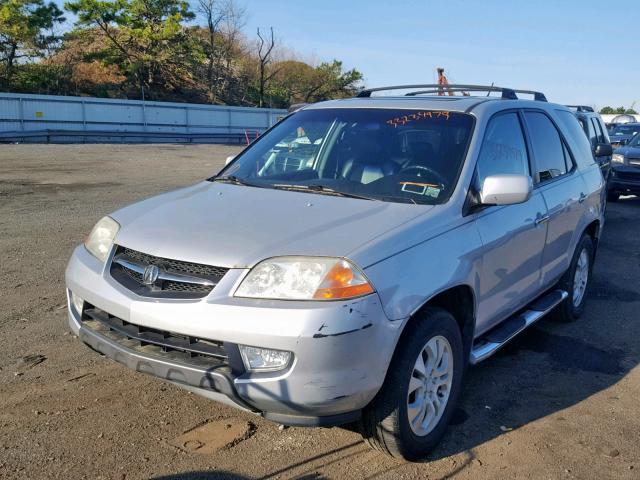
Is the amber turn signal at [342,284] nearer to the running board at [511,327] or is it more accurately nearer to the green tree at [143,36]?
the running board at [511,327]

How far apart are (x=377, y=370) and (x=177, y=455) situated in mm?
1174

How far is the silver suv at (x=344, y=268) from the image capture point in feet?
9.18

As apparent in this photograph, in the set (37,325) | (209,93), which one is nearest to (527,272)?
(37,325)

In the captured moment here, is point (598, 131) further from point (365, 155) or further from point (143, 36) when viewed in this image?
point (143, 36)

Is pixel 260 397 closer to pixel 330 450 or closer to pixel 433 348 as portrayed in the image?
pixel 330 450

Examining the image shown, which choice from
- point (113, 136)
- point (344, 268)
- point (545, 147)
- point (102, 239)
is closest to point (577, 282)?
point (545, 147)

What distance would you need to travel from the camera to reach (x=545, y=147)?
4.94 meters

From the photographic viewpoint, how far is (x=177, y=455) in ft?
10.6

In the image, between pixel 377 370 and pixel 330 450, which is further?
pixel 330 450

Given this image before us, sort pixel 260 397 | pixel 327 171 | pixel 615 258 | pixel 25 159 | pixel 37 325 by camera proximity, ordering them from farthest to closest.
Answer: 1. pixel 25 159
2. pixel 615 258
3. pixel 37 325
4. pixel 327 171
5. pixel 260 397

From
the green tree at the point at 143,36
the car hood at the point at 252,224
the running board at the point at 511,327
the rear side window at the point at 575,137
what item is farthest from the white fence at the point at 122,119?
the car hood at the point at 252,224

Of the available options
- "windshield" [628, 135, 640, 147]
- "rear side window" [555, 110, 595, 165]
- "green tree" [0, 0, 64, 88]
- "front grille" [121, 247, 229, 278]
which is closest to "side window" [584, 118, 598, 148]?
"windshield" [628, 135, 640, 147]

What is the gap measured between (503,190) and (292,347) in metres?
1.64

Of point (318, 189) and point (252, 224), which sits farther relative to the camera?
point (318, 189)
